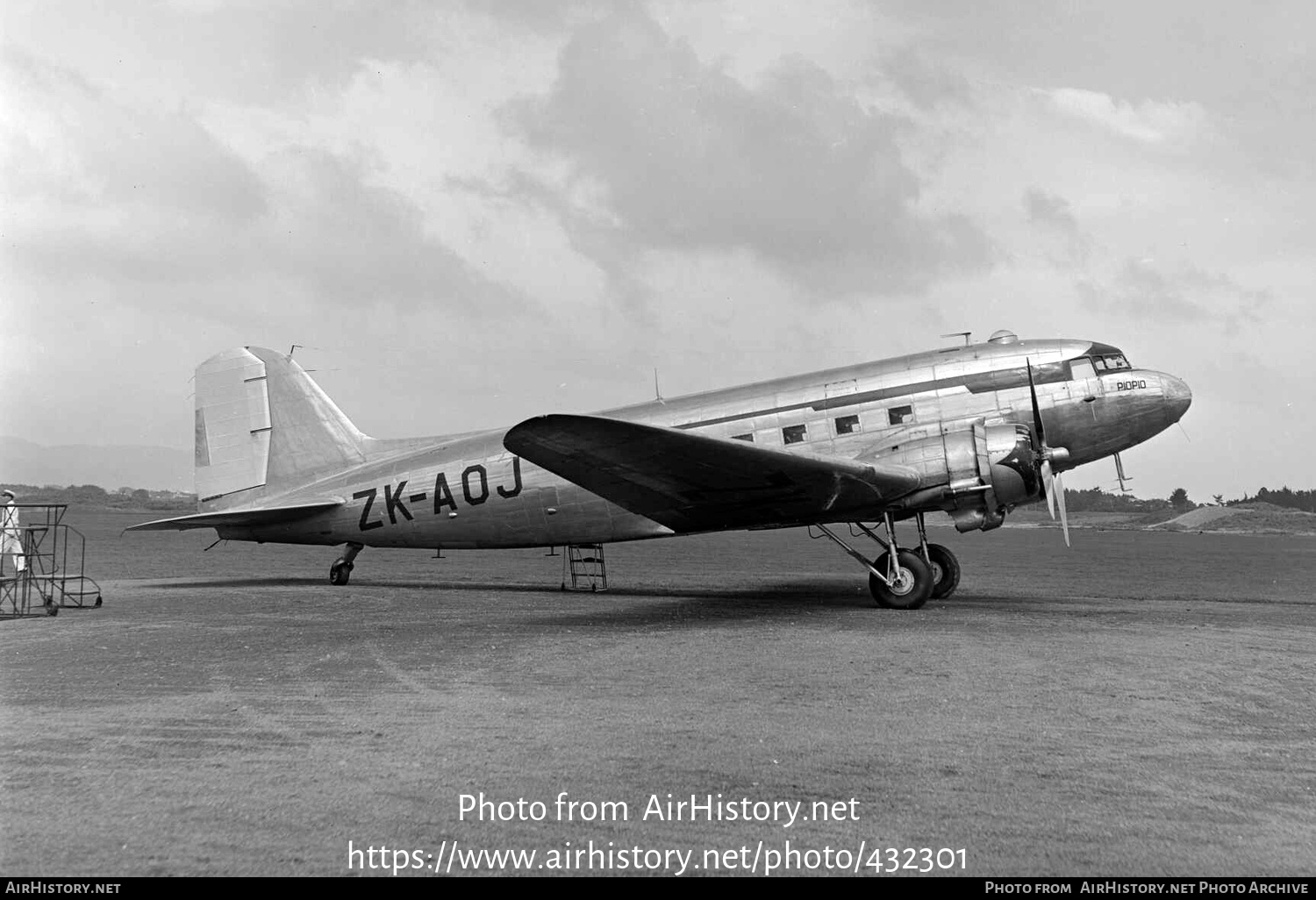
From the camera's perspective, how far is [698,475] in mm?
12695

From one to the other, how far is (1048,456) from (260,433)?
1441 centimetres

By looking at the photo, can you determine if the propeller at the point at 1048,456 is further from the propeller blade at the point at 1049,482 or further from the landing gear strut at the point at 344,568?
the landing gear strut at the point at 344,568

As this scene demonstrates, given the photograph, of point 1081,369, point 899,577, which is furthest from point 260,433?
point 1081,369

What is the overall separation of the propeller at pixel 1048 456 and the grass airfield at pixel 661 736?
192 cm

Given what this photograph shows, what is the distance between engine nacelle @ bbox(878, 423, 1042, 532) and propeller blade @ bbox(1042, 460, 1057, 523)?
0.52ft

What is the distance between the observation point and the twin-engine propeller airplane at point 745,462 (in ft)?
41.7

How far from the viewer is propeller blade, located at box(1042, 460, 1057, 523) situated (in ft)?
44.9

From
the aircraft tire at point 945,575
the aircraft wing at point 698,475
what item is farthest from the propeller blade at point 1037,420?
the aircraft tire at point 945,575

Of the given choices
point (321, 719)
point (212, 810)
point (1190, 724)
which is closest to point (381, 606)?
point (321, 719)

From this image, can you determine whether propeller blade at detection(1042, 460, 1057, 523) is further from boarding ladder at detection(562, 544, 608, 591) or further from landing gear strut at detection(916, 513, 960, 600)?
boarding ladder at detection(562, 544, 608, 591)

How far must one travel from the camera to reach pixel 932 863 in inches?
159

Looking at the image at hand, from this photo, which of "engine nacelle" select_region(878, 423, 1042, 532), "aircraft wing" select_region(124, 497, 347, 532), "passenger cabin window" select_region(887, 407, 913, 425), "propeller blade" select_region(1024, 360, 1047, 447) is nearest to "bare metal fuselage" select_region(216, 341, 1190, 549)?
"passenger cabin window" select_region(887, 407, 913, 425)

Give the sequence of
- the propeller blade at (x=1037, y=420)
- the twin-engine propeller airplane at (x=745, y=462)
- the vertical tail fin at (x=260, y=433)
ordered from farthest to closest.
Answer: the vertical tail fin at (x=260, y=433), the propeller blade at (x=1037, y=420), the twin-engine propeller airplane at (x=745, y=462)

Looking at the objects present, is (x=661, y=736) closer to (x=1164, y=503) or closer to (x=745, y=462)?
(x=745, y=462)
